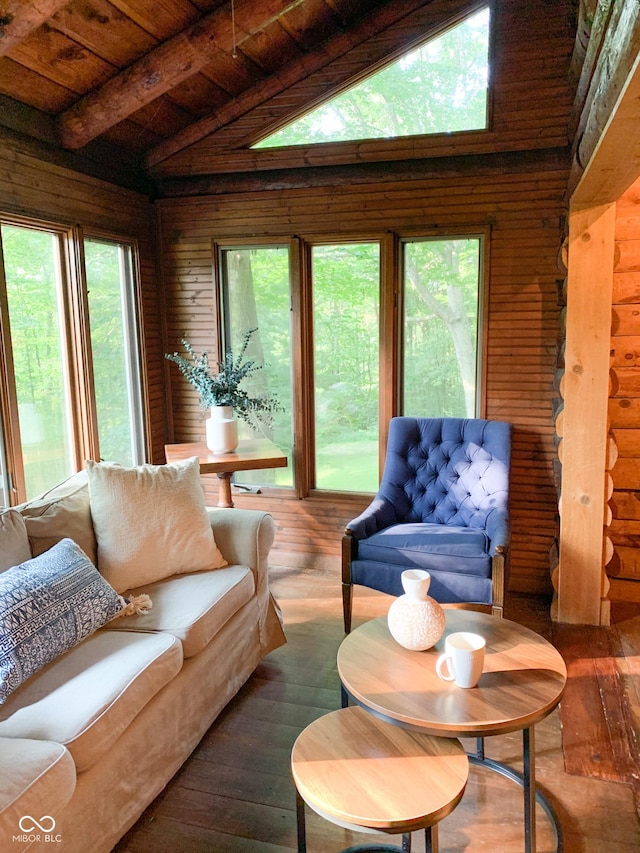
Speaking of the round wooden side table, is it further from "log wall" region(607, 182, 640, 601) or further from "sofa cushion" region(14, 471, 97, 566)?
"log wall" region(607, 182, 640, 601)

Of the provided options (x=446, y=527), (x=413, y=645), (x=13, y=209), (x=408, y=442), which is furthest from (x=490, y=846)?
(x=13, y=209)

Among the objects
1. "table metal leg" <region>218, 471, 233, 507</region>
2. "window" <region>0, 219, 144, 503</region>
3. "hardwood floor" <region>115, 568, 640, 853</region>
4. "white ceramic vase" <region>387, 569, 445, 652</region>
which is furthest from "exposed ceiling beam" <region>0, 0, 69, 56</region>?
"hardwood floor" <region>115, 568, 640, 853</region>

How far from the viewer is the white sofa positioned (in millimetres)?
1500

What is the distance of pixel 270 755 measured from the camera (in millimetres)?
2186

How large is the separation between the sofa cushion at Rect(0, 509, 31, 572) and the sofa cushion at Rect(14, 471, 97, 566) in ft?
0.19

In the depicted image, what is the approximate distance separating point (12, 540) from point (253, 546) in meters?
0.97

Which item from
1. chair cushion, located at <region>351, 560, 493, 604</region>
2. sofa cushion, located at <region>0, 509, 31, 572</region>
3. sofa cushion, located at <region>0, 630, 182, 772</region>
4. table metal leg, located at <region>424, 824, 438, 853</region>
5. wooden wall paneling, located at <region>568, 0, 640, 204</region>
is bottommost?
table metal leg, located at <region>424, 824, 438, 853</region>

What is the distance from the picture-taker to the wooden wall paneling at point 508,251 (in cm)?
342

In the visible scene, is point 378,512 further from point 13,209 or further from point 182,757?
point 13,209

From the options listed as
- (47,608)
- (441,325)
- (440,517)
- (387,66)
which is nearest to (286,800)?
(47,608)

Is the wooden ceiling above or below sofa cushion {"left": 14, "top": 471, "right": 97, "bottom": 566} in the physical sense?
above

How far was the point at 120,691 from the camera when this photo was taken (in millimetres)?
1791

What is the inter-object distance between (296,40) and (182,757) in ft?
11.3

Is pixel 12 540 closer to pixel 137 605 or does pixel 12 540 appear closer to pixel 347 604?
pixel 137 605
